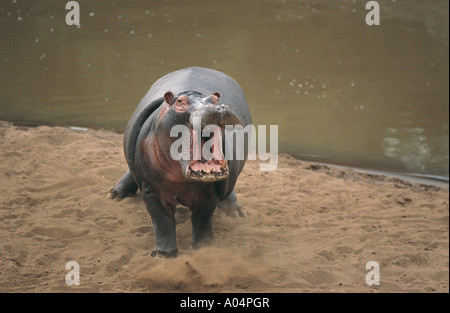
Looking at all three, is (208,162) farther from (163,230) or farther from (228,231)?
(228,231)

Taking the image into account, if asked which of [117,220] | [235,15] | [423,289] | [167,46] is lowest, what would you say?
[423,289]

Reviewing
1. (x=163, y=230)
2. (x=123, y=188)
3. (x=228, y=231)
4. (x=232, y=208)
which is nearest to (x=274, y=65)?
(x=232, y=208)

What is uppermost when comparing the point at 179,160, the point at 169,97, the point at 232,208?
the point at 169,97

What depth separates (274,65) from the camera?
1016 centimetres

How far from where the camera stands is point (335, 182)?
632 cm

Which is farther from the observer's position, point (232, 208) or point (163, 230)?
point (232, 208)

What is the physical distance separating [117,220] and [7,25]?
4.17 metres

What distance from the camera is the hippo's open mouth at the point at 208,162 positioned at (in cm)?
321

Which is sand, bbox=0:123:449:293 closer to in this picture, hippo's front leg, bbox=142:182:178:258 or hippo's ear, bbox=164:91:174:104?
hippo's front leg, bbox=142:182:178:258

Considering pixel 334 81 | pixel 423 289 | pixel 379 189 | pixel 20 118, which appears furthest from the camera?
pixel 334 81

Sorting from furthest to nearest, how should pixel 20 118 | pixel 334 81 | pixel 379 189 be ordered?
pixel 334 81 < pixel 20 118 < pixel 379 189

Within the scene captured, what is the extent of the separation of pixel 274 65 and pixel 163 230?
6.59 metres

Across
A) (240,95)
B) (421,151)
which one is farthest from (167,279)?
(421,151)
